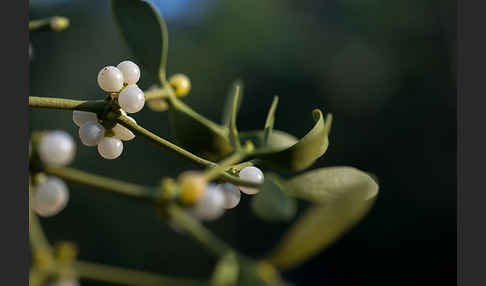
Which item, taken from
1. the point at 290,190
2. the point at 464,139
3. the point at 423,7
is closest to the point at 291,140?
the point at 290,190

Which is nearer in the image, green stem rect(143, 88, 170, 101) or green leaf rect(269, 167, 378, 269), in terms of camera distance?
green leaf rect(269, 167, 378, 269)

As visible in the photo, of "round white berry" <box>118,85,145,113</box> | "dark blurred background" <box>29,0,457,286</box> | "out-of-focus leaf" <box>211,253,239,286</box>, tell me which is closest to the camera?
"out-of-focus leaf" <box>211,253,239,286</box>

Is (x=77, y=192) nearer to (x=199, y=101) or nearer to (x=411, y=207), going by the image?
(x=199, y=101)

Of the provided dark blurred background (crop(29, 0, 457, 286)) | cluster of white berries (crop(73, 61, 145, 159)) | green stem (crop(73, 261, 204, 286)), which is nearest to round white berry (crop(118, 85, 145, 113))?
cluster of white berries (crop(73, 61, 145, 159))

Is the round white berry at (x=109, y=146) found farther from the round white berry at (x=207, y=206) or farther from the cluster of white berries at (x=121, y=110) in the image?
the round white berry at (x=207, y=206)

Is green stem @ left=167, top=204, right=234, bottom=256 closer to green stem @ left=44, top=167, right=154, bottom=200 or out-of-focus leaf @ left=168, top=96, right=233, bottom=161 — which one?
green stem @ left=44, top=167, right=154, bottom=200

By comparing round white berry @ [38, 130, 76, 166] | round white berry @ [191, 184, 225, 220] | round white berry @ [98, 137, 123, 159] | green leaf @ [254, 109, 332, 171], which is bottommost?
round white berry @ [191, 184, 225, 220]

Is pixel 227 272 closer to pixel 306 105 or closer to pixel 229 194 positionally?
pixel 229 194

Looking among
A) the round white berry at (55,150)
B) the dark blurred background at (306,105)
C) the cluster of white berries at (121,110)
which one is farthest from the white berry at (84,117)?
the dark blurred background at (306,105)
